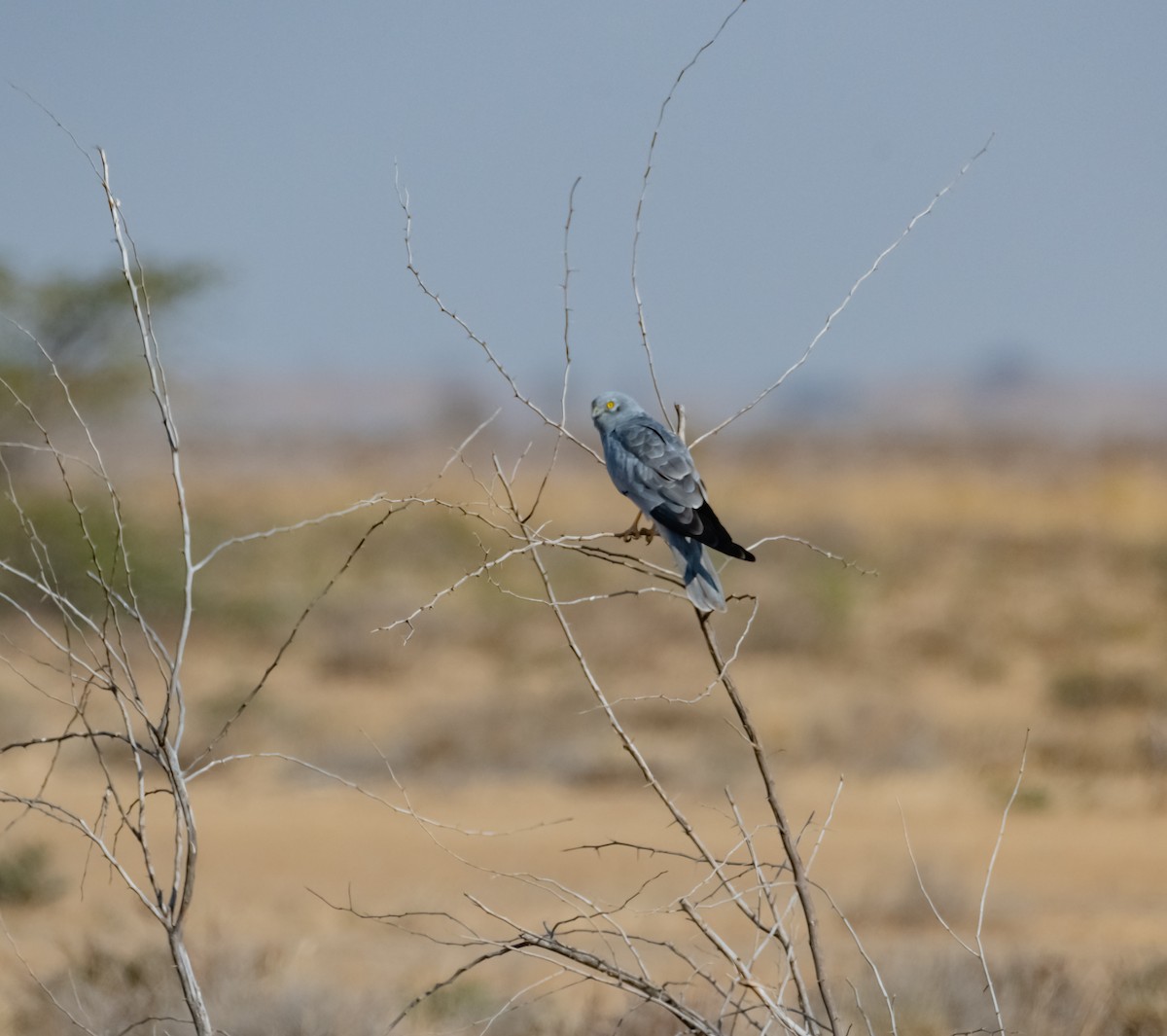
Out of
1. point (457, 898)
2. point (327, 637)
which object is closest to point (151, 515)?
point (327, 637)

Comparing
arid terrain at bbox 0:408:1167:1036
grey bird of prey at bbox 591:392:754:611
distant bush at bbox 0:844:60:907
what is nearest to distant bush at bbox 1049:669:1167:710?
arid terrain at bbox 0:408:1167:1036

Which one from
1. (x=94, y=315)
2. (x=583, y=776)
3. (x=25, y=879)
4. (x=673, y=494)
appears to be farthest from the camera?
(x=94, y=315)

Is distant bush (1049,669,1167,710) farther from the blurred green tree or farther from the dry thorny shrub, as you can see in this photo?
the blurred green tree

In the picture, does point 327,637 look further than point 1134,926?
Yes

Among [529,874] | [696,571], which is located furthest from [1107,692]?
[696,571]

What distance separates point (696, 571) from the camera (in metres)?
3.78

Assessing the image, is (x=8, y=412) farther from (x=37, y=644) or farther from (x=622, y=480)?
(x=622, y=480)

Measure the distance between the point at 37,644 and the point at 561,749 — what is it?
1142 cm

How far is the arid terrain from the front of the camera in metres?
6.80

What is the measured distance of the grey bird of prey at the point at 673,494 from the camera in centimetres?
370

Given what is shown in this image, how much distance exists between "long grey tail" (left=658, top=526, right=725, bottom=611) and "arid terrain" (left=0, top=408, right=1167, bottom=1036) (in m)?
0.17

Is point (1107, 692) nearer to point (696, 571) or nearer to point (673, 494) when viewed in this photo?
point (673, 494)

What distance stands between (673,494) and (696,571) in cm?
26

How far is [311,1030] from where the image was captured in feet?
20.4
